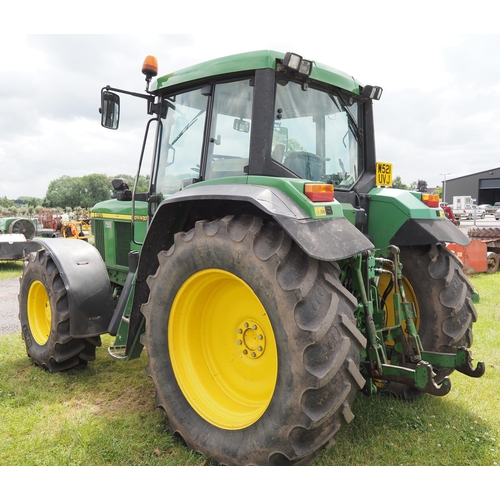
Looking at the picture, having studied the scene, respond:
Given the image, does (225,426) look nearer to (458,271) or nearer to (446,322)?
(446,322)

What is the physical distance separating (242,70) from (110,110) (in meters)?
1.37

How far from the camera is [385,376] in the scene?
9.09 feet

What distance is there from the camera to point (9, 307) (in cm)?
746

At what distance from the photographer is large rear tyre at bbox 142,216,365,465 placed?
88.9 inches

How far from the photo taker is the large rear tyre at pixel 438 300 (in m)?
3.41

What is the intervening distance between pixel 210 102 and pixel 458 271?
2393 mm

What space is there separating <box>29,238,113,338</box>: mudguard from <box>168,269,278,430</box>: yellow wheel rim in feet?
3.83

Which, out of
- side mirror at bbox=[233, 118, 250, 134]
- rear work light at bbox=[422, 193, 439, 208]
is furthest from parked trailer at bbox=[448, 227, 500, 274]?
side mirror at bbox=[233, 118, 250, 134]

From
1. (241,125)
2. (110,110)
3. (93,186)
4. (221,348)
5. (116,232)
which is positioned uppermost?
(110,110)

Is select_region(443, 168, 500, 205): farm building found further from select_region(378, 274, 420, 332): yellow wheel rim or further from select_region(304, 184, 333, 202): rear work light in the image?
select_region(304, 184, 333, 202): rear work light

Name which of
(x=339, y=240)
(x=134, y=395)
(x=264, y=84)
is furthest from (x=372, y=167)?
(x=134, y=395)

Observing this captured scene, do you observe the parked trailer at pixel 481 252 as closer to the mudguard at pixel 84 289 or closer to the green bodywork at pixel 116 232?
the green bodywork at pixel 116 232

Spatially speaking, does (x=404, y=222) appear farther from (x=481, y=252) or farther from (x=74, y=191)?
Answer: (x=74, y=191)

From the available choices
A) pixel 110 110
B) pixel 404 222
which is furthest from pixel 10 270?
pixel 404 222
